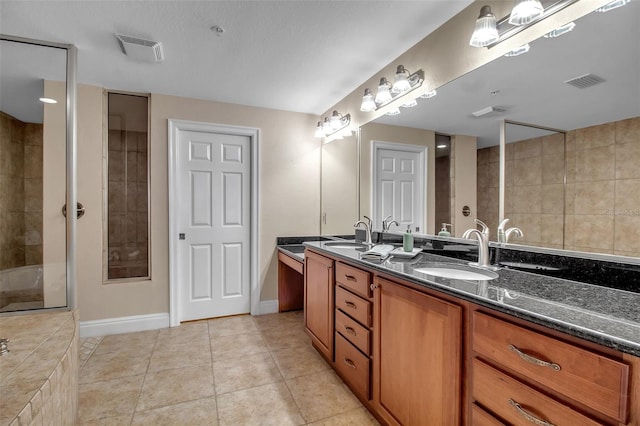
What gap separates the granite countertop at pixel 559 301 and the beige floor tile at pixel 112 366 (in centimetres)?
201

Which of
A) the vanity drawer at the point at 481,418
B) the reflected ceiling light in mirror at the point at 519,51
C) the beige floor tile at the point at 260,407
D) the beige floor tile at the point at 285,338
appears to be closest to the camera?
the vanity drawer at the point at 481,418

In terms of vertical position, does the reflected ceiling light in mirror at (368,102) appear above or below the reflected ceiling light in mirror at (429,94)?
above

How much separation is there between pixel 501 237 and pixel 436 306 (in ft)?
2.27

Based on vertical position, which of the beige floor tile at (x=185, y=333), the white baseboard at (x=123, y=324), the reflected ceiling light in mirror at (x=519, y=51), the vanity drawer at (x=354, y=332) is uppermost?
the reflected ceiling light in mirror at (x=519, y=51)

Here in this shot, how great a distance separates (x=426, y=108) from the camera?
6.87 feet

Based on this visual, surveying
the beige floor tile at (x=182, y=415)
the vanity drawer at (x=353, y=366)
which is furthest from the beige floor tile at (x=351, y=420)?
the beige floor tile at (x=182, y=415)

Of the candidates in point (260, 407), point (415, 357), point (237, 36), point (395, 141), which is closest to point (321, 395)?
point (260, 407)

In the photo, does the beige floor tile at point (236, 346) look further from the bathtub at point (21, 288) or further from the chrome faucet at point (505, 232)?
the chrome faucet at point (505, 232)

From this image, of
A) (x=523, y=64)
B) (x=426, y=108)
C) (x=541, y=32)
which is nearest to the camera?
(x=541, y=32)

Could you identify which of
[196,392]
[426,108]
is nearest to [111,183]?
[196,392]

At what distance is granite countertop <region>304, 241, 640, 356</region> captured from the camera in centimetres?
75

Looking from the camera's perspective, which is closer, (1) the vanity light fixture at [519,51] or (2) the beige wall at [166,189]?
(1) the vanity light fixture at [519,51]

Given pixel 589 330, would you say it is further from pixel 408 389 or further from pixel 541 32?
pixel 541 32

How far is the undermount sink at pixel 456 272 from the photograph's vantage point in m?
1.50
